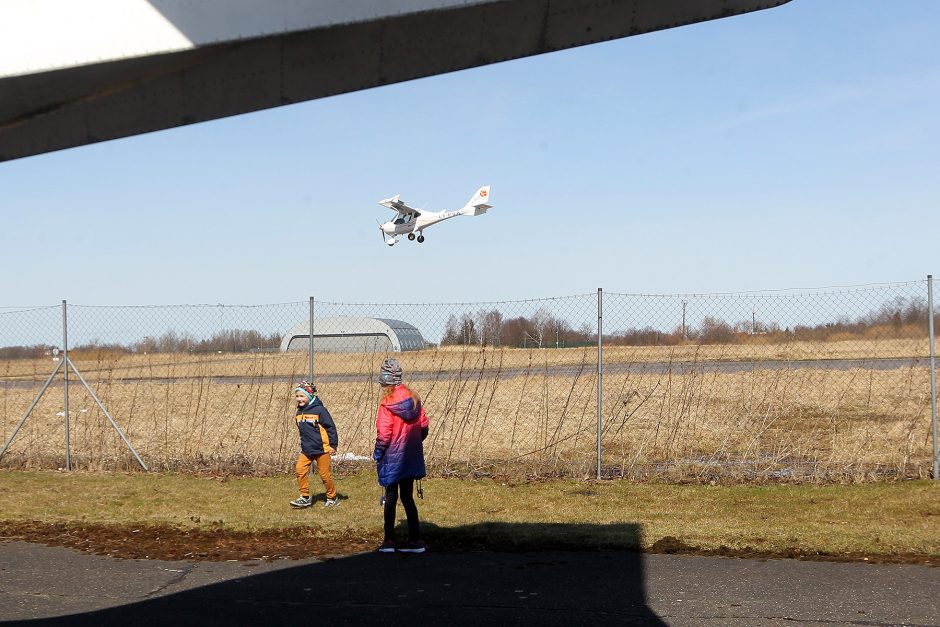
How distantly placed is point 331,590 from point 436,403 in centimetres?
1306

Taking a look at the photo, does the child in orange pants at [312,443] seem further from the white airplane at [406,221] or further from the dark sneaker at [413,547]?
the white airplane at [406,221]

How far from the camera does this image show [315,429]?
937cm

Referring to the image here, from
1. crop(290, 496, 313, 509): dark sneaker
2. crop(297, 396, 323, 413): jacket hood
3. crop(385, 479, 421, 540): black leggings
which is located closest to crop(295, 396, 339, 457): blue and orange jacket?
crop(297, 396, 323, 413): jacket hood

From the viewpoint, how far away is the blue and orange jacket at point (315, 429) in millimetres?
9320

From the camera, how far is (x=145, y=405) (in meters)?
20.3

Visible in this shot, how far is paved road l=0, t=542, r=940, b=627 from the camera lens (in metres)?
5.33

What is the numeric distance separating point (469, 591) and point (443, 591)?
18 cm

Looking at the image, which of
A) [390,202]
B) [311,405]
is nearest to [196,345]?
[311,405]

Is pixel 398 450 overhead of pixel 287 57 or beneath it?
beneath

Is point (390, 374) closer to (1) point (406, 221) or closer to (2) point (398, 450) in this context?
(2) point (398, 450)

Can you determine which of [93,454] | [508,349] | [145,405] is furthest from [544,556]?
[145,405]

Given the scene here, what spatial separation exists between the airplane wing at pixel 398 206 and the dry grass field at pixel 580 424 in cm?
2382

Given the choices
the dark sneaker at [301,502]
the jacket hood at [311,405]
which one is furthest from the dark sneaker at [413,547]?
the jacket hood at [311,405]

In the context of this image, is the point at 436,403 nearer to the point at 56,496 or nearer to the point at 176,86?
the point at 56,496
